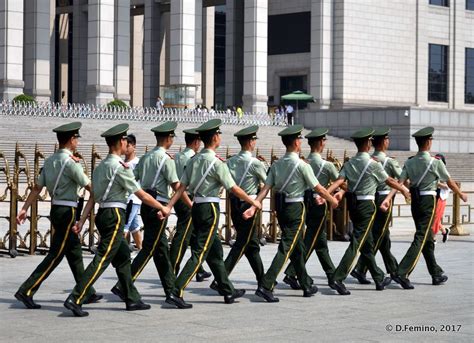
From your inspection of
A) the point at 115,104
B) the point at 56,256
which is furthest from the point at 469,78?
the point at 56,256

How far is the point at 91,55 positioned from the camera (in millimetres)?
47781

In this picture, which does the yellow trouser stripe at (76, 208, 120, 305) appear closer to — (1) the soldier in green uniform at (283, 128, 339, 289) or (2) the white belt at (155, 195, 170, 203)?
(2) the white belt at (155, 195, 170, 203)

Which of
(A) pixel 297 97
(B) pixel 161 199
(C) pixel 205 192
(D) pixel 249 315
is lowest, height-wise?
(D) pixel 249 315

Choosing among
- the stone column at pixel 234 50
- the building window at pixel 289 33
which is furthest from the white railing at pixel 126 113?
the stone column at pixel 234 50

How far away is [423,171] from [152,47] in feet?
160

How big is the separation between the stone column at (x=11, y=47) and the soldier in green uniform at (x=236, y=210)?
34.0 m

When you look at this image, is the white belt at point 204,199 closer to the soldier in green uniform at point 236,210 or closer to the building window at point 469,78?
the soldier in green uniform at point 236,210

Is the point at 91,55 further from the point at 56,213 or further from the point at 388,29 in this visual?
the point at 56,213

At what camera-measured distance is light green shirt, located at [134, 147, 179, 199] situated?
1163 centimetres

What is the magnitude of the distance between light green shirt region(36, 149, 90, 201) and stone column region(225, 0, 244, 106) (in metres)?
50.1

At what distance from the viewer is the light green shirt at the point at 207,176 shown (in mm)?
11227

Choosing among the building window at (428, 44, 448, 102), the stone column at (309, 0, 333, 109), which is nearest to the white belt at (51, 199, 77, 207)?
the stone column at (309, 0, 333, 109)

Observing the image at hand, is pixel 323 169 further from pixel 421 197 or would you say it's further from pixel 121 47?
pixel 121 47

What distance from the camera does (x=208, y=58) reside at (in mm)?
63062
